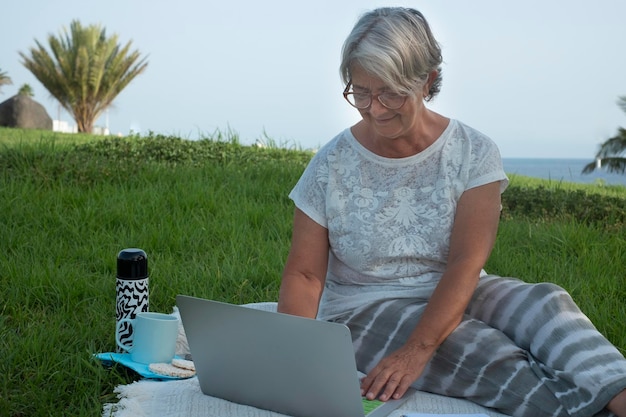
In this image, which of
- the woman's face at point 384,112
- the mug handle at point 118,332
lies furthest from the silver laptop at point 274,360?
the woman's face at point 384,112

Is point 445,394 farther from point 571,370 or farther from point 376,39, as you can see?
point 376,39

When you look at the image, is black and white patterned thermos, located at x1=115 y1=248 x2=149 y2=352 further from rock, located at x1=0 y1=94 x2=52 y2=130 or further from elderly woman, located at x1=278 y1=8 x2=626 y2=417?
rock, located at x1=0 y1=94 x2=52 y2=130

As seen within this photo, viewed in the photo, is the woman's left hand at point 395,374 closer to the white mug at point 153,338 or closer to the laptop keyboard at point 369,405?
the laptop keyboard at point 369,405

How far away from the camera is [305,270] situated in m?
2.57

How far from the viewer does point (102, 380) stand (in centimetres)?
274

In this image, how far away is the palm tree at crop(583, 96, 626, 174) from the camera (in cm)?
1672

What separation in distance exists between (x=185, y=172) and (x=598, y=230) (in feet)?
9.99

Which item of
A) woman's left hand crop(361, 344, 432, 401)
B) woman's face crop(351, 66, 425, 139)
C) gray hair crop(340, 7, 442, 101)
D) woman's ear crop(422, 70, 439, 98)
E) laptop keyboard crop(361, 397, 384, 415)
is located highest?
gray hair crop(340, 7, 442, 101)

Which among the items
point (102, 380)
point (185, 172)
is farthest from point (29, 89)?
point (102, 380)

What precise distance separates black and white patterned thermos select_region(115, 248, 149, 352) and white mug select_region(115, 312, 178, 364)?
97mm

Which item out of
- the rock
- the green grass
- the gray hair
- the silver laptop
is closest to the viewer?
the silver laptop

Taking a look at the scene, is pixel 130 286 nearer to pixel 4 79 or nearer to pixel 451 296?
pixel 451 296

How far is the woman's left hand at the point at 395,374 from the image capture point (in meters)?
2.15

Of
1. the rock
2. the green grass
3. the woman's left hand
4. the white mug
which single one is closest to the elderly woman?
the woman's left hand
